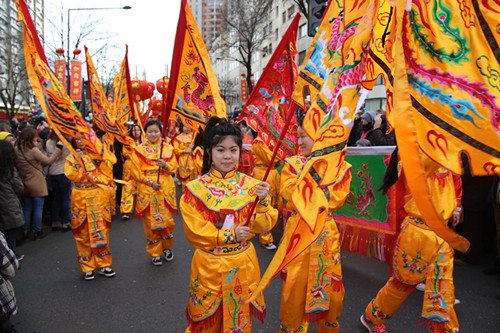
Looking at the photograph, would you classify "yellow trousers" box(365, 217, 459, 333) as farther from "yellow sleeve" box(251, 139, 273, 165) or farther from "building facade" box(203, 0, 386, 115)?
"building facade" box(203, 0, 386, 115)

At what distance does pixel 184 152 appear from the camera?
29.6 ft

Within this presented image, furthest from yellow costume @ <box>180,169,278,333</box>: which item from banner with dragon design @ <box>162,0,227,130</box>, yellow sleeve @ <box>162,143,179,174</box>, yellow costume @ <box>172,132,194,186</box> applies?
yellow costume @ <box>172,132,194,186</box>

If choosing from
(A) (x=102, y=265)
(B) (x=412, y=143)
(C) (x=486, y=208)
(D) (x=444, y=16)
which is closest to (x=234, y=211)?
(B) (x=412, y=143)

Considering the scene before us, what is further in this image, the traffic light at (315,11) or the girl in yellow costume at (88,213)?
the traffic light at (315,11)

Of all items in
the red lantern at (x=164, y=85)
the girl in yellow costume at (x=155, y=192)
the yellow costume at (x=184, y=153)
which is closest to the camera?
the girl in yellow costume at (x=155, y=192)

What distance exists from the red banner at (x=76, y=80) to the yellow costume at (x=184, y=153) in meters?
6.76

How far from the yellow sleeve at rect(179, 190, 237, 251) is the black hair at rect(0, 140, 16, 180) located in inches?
133

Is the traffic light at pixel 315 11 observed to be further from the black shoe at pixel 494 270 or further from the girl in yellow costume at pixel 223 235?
the girl in yellow costume at pixel 223 235

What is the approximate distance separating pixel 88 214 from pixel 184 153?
459 cm

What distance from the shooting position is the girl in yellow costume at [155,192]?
16.6 ft

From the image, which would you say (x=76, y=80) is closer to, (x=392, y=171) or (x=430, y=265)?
(x=392, y=171)

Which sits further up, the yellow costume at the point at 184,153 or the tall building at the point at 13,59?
the tall building at the point at 13,59

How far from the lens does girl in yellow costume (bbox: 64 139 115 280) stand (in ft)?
14.9

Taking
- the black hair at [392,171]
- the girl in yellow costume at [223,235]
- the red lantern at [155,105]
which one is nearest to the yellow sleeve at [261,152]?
the black hair at [392,171]
